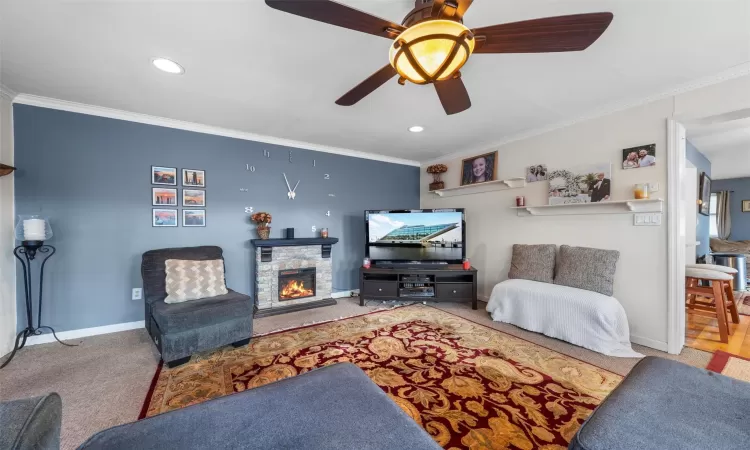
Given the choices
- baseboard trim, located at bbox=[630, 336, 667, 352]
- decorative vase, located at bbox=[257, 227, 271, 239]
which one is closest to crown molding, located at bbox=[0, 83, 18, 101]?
decorative vase, located at bbox=[257, 227, 271, 239]

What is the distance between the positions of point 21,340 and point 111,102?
2.27 meters

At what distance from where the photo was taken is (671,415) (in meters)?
0.88

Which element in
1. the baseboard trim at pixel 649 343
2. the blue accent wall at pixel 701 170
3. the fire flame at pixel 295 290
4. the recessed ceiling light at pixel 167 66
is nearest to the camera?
the recessed ceiling light at pixel 167 66

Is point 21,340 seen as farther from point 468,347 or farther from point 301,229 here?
point 468,347

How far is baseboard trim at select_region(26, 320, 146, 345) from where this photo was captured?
2625 mm

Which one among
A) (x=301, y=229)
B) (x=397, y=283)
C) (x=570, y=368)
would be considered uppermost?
(x=301, y=229)

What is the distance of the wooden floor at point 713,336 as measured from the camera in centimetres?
258

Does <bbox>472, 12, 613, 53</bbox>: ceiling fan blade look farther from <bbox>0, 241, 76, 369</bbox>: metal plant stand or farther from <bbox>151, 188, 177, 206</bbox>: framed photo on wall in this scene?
<bbox>0, 241, 76, 369</bbox>: metal plant stand

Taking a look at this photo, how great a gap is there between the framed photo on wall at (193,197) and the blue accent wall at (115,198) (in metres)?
0.05

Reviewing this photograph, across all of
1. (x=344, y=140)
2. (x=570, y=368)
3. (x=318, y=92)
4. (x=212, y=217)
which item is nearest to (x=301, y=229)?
(x=212, y=217)

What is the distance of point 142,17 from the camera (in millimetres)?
1632

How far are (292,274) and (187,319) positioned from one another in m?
1.61

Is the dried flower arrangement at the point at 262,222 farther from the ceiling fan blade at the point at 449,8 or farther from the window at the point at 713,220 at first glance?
the window at the point at 713,220

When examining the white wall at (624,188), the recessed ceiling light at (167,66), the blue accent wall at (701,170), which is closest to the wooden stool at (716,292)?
the white wall at (624,188)
